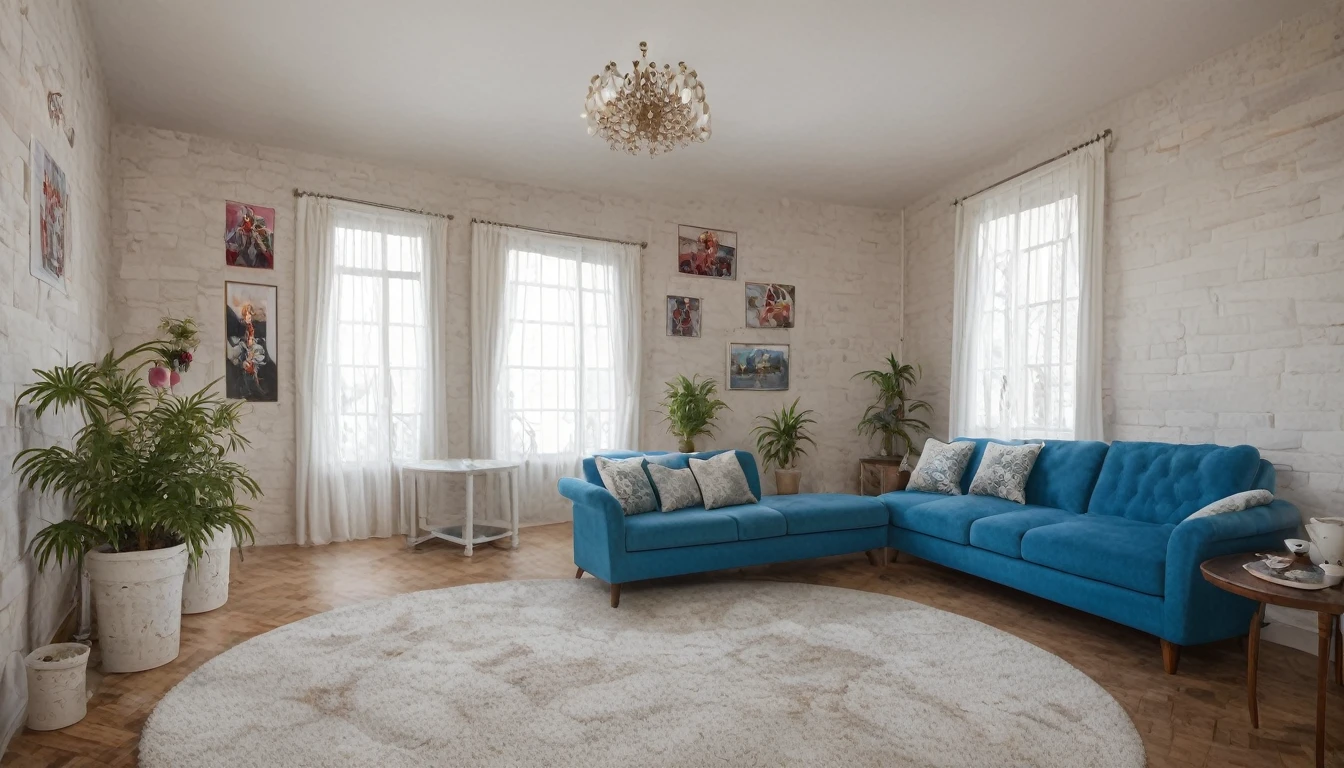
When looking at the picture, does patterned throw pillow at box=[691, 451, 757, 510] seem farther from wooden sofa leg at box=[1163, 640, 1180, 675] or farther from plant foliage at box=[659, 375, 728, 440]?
wooden sofa leg at box=[1163, 640, 1180, 675]

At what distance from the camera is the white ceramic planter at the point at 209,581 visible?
3885mm

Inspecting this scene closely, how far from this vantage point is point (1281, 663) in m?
3.38

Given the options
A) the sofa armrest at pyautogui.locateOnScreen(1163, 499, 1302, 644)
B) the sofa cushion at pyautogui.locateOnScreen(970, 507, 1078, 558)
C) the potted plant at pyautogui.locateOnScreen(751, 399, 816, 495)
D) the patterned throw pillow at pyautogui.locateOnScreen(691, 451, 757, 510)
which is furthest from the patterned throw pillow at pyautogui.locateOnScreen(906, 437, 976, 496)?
the sofa armrest at pyautogui.locateOnScreen(1163, 499, 1302, 644)

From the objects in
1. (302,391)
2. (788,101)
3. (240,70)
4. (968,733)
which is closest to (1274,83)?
(788,101)

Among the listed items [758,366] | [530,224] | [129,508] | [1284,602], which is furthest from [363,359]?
[1284,602]

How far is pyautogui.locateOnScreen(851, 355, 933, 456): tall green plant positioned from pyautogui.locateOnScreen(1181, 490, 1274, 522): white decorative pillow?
3544 millimetres

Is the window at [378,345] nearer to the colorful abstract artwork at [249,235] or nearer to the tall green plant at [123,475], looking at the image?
the colorful abstract artwork at [249,235]

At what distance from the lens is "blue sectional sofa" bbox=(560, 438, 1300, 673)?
10.5 feet

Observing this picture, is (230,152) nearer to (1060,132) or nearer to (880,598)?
(880,598)

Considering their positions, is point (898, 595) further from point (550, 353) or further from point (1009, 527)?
point (550, 353)

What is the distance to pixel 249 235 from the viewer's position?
5578 mm

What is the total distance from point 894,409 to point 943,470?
2.13m

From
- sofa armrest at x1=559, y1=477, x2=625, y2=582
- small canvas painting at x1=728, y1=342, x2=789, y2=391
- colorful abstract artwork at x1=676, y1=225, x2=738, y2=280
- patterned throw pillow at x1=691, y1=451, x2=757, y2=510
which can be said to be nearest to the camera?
sofa armrest at x1=559, y1=477, x2=625, y2=582

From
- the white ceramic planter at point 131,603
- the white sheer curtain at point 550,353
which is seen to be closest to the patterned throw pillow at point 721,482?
the white sheer curtain at point 550,353
